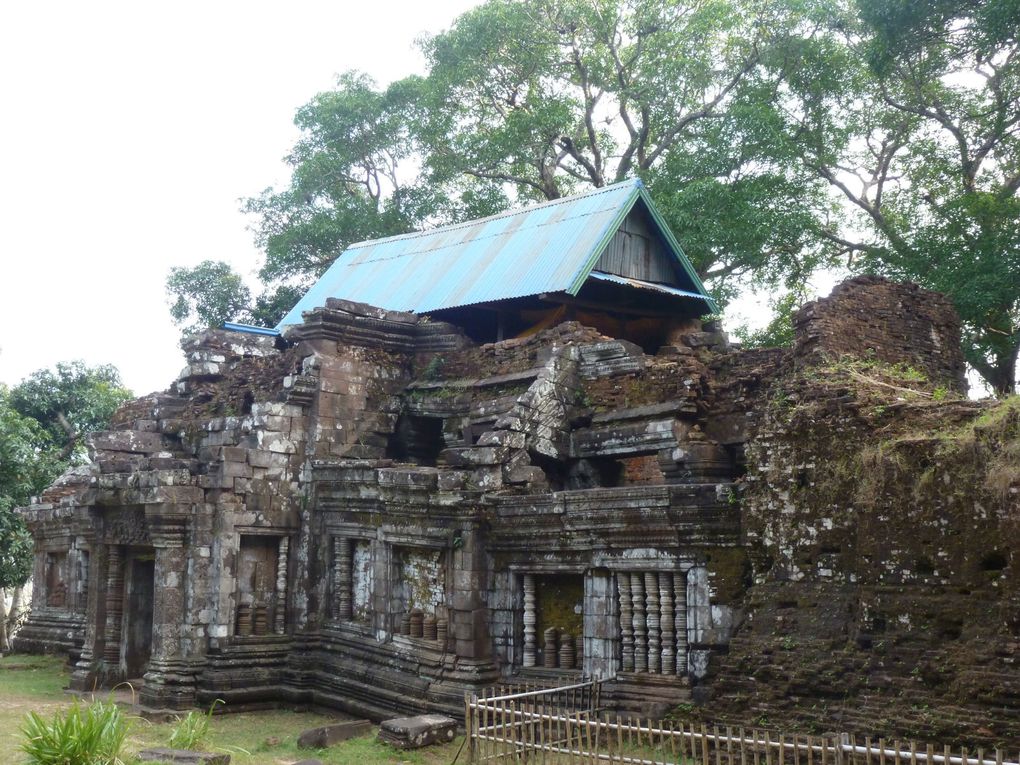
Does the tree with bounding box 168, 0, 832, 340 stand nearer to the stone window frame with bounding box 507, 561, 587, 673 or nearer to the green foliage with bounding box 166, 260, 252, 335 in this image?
the green foliage with bounding box 166, 260, 252, 335

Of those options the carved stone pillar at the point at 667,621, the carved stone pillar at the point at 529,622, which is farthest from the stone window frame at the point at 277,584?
the carved stone pillar at the point at 667,621

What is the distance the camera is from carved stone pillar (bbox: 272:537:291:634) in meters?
15.0

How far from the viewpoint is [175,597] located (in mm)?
14516

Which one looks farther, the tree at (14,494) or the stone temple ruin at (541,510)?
the tree at (14,494)

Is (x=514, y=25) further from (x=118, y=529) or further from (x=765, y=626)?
(x=765, y=626)

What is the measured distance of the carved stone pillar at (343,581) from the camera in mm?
14703

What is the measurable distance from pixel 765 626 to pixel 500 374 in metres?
7.15

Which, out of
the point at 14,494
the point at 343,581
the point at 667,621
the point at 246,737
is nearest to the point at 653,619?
the point at 667,621

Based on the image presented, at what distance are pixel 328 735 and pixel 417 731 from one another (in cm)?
118

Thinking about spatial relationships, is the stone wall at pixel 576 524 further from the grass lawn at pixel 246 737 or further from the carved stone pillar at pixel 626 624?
the grass lawn at pixel 246 737

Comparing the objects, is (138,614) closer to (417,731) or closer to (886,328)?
(417,731)

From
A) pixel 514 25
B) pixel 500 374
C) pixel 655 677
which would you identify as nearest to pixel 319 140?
pixel 514 25

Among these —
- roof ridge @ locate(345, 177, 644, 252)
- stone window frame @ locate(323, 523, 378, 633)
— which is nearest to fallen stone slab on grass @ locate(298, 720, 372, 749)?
stone window frame @ locate(323, 523, 378, 633)

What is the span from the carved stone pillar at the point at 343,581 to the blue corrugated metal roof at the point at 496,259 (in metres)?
4.88
